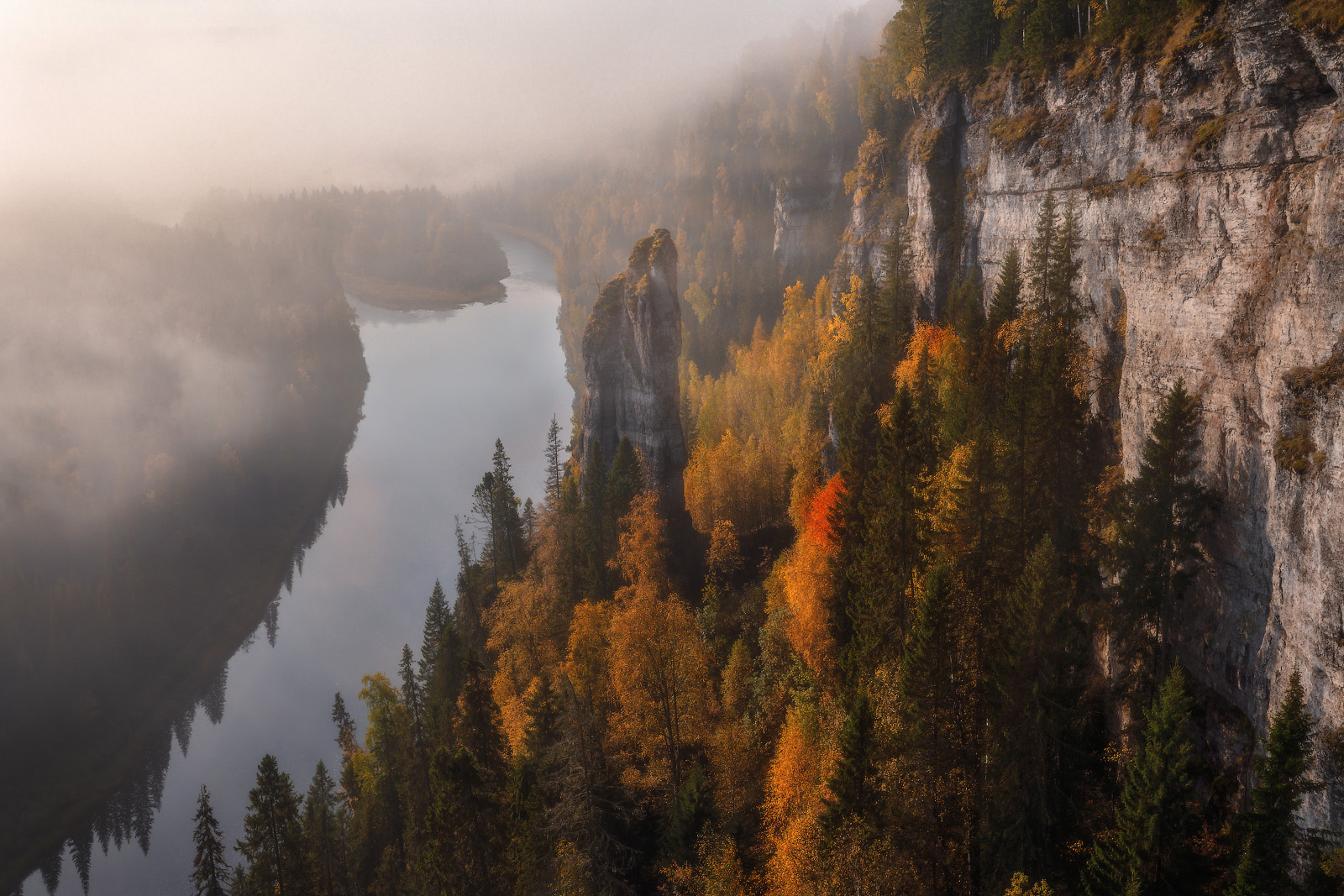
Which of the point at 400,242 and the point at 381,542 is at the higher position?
the point at 400,242

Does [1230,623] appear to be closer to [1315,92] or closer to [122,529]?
Result: [1315,92]

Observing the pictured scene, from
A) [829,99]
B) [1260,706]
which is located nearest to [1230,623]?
[1260,706]

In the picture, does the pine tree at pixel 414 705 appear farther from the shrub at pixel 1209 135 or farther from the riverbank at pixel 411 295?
the riverbank at pixel 411 295

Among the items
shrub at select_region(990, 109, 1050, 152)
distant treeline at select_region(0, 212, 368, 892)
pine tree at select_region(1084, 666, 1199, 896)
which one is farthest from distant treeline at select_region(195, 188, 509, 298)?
pine tree at select_region(1084, 666, 1199, 896)

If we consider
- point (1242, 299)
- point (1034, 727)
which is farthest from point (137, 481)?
point (1242, 299)

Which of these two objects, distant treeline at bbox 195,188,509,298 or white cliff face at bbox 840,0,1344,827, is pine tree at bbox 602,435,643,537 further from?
distant treeline at bbox 195,188,509,298

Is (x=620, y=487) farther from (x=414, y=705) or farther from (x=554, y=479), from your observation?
(x=554, y=479)

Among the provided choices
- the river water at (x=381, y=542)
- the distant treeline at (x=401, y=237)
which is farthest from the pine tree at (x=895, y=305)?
the distant treeline at (x=401, y=237)
